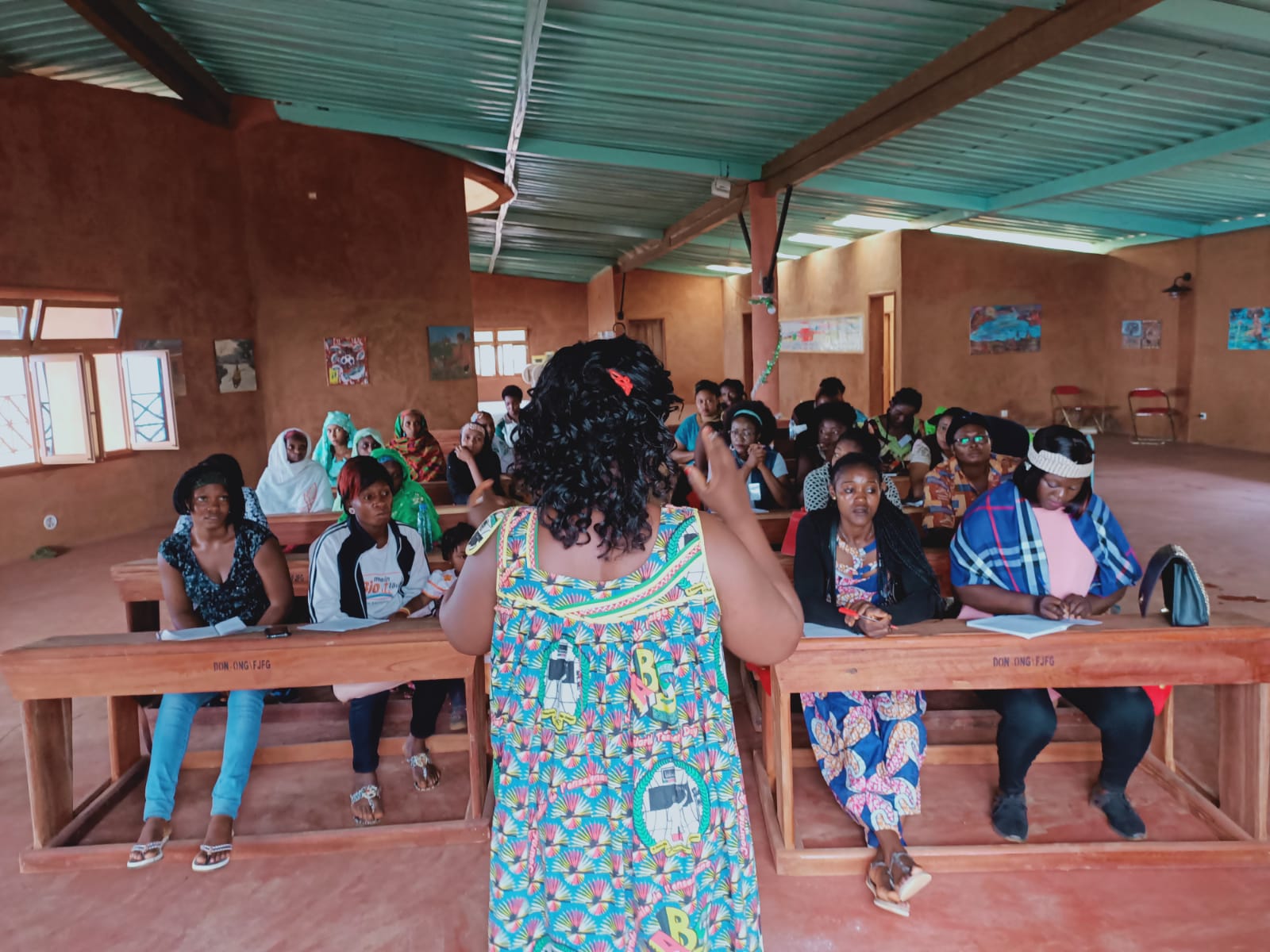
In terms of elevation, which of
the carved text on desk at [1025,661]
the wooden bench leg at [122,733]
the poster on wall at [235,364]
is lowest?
the wooden bench leg at [122,733]

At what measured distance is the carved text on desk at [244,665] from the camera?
9.70ft

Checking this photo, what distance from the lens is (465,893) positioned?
8.95 ft

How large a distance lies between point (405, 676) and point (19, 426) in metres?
6.94

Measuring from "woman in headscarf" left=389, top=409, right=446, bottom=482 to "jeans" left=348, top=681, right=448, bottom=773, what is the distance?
3.22 meters

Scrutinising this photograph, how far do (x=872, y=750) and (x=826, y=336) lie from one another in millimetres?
14562

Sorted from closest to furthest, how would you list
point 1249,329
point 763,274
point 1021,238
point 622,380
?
point 622,380 → point 763,274 → point 1249,329 → point 1021,238

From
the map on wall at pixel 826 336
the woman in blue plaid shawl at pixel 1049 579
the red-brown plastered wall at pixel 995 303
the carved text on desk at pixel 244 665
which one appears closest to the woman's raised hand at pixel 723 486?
the woman in blue plaid shawl at pixel 1049 579

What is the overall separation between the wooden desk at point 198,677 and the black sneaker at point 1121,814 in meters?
2.00

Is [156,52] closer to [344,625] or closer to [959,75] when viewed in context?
[959,75]

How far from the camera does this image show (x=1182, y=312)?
13438mm

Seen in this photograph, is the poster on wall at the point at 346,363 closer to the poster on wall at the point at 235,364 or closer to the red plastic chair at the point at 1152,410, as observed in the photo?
the poster on wall at the point at 235,364

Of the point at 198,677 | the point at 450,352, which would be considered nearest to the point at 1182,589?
the point at 198,677

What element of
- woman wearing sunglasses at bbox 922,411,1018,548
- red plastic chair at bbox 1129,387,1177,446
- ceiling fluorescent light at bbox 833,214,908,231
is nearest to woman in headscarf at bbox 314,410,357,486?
woman wearing sunglasses at bbox 922,411,1018,548

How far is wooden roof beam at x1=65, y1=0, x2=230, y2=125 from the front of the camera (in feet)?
24.3
